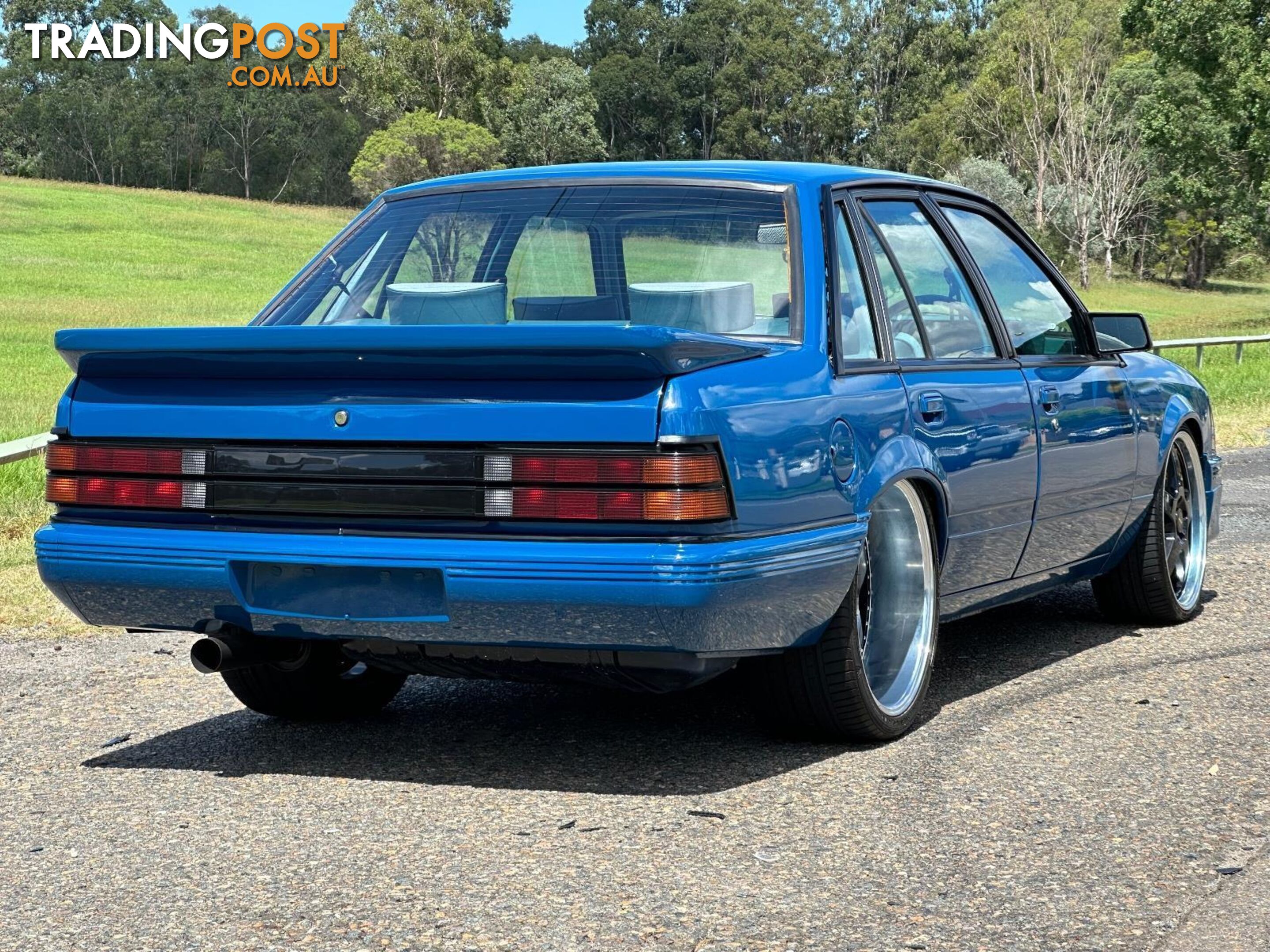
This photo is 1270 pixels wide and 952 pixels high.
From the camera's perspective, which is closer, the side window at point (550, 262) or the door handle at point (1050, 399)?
the side window at point (550, 262)

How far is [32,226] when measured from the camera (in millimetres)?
51781

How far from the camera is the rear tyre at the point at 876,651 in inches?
178

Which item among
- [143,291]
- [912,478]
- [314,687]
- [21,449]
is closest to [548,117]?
[143,291]

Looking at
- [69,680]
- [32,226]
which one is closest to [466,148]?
[32,226]

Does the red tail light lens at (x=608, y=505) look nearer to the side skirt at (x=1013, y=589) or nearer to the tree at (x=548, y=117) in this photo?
the side skirt at (x=1013, y=589)

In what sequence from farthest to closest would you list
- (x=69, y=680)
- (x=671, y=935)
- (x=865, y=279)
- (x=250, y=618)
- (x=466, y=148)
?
(x=466, y=148) < (x=69, y=680) < (x=865, y=279) < (x=250, y=618) < (x=671, y=935)

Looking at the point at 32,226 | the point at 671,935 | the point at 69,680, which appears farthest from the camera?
the point at 32,226

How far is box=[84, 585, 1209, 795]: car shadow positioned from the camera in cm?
452

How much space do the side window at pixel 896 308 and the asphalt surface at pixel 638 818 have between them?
1108mm

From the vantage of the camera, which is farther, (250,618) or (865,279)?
(865,279)

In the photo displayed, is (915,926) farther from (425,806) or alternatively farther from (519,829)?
(425,806)

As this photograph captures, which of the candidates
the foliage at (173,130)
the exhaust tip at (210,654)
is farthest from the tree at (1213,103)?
the foliage at (173,130)

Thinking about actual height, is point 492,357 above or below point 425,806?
above

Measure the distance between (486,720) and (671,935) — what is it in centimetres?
199
